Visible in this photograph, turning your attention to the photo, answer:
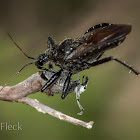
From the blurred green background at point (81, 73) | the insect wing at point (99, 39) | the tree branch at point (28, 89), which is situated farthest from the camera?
the blurred green background at point (81, 73)

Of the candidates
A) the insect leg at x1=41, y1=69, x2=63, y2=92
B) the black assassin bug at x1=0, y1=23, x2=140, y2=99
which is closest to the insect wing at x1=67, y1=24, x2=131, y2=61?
the black assassin bug at x1=0, y1=23, x2=140, y2=99

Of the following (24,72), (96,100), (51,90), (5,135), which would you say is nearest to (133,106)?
(96,100)

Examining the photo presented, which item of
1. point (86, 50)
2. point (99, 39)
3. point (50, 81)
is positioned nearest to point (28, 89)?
point (50, 81)

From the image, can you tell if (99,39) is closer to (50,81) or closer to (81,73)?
(50,81)

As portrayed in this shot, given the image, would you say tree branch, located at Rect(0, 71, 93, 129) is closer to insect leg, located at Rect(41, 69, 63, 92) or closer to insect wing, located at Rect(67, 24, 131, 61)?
insect leg, located at Rect(41, 69, 63, 92)

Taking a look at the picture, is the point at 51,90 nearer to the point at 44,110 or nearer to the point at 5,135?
the point at 44,110

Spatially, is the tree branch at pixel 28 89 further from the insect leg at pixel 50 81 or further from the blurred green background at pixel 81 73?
the blurred green background at pixel 81 73

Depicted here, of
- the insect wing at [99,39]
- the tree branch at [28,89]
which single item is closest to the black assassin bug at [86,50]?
the insect wing at [99,39]
